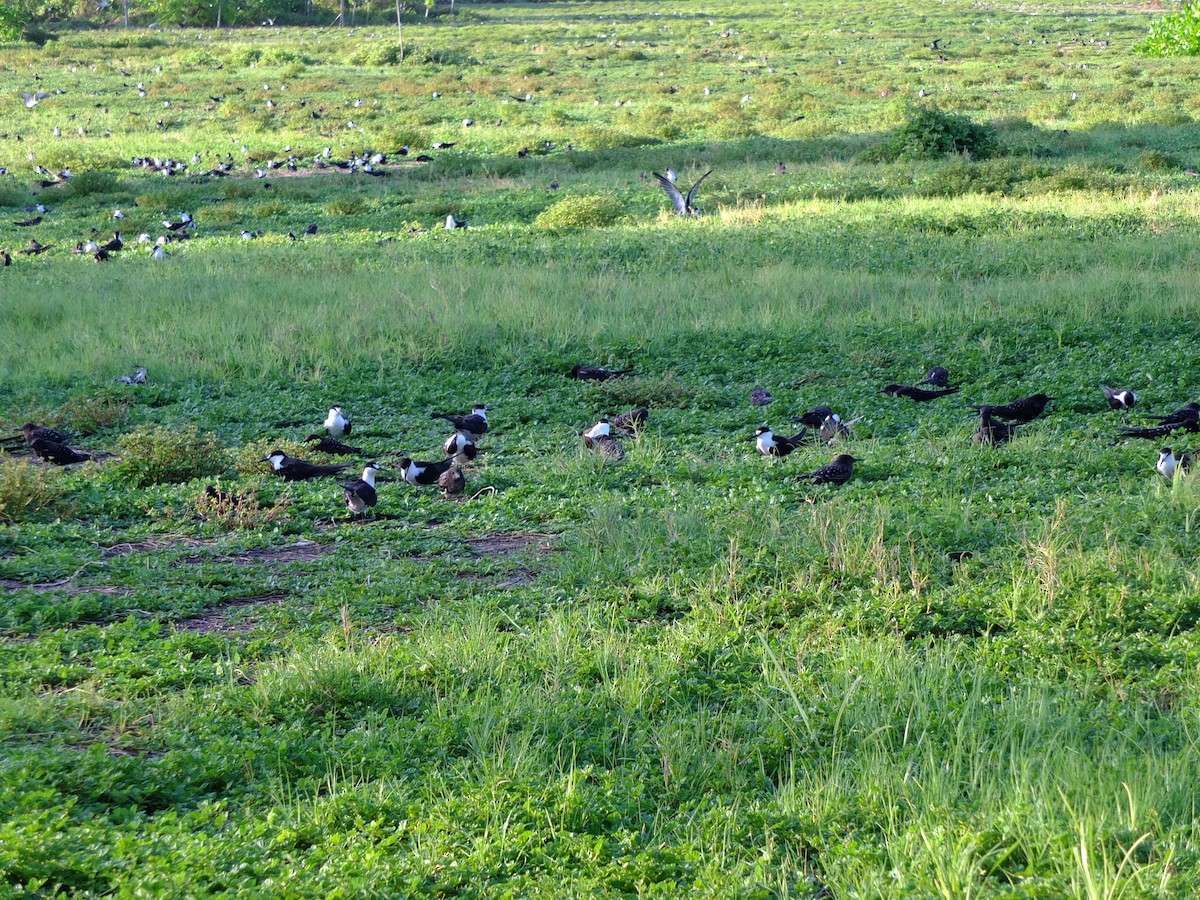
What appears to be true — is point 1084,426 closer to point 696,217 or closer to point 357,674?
point 357,674

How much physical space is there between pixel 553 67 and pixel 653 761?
1656 inches

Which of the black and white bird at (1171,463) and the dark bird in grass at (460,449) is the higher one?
the black and white bird at (1171,463)

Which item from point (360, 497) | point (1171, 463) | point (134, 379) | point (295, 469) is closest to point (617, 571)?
point (360, 497)

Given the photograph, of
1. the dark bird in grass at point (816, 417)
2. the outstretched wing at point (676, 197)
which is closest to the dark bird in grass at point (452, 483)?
the dark bird in grass at point (816, 417)

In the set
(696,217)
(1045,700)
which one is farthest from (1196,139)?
(1045,700)

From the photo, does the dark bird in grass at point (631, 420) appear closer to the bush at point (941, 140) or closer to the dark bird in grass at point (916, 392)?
the dark bird in grass at point (916, 392)

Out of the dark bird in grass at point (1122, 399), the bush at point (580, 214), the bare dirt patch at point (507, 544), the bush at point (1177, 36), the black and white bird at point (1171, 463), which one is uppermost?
the bush at point (1177, 36)

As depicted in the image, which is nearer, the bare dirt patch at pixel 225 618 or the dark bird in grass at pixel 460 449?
the bare dirt patch at pixel 225 618

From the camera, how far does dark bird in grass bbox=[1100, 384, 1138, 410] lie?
28.0 ft

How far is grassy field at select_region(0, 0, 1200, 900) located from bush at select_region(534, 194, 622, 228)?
0.08 meters

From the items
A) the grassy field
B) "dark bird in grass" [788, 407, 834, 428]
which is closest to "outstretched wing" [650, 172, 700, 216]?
the grassy field

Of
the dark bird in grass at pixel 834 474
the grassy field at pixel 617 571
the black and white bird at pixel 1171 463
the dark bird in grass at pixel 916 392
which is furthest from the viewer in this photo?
the dark bird in grass at pixel 916 392

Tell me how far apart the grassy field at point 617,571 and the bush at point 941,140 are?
3738 mm

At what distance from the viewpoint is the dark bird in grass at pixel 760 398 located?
9.30m
